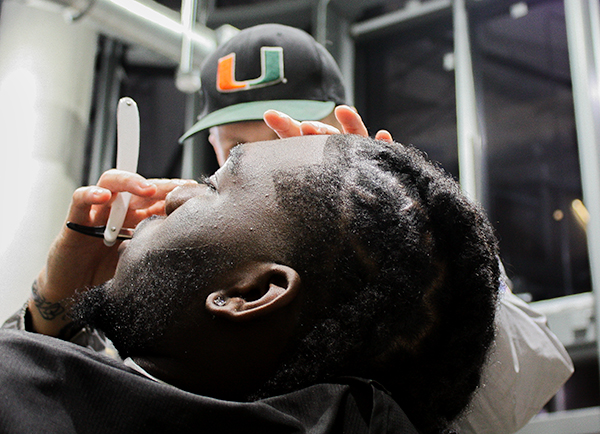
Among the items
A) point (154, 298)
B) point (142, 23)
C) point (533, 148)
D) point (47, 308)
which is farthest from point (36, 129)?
point (533, 148)

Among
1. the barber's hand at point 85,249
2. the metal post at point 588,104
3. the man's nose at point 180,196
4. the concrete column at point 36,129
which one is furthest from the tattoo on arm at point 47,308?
the metal post at point 588,104

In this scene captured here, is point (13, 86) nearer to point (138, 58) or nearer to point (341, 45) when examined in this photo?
point (138, 58)

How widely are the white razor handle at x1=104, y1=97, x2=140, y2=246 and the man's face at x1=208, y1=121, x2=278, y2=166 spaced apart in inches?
18.4

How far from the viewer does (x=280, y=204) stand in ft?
2.74

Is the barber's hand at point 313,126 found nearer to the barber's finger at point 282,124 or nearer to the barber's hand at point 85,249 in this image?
the barber's finger at point 282,124

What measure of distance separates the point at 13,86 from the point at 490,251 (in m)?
2.17

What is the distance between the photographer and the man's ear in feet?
2.52

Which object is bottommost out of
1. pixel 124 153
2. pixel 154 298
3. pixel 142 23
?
pixel 154 298

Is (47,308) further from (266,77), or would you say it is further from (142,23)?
(142,23)

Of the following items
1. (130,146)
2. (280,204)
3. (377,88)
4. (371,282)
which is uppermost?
(377,88)

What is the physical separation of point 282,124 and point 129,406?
1.72 ft

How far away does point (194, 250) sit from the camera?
0.83 metres

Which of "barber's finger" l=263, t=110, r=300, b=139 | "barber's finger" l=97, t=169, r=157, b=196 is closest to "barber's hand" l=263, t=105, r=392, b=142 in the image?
"barber's finger" l=263, t=110, r=300, b=139

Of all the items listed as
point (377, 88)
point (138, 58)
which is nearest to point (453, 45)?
point (377, 88)
